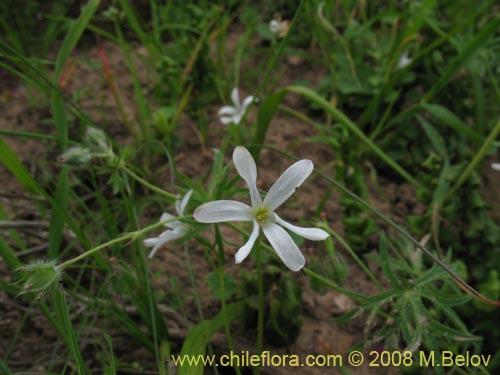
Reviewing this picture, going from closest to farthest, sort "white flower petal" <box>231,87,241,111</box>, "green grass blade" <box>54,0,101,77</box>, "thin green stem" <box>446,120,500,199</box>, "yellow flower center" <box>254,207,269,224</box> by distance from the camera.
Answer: "yellow flower center" <box>254,207,269,224</box> < "green grass blade" <box>54,0,101,77</box> < "thin green stem" <box>446,120,500,199</box> < "white flower petal" <box>231,87,241,111</box>

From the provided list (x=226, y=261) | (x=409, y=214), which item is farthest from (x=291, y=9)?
(x=226, y=261)

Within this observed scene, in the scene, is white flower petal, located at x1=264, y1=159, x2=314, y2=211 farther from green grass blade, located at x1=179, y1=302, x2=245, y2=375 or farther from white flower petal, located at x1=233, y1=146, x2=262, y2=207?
green grass blade, located at x1=179, y1=302, x2=245, y2=375

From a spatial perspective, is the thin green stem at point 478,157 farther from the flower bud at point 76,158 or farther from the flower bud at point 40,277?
the flower bud at point 40,277

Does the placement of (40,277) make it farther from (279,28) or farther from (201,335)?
(279,28)

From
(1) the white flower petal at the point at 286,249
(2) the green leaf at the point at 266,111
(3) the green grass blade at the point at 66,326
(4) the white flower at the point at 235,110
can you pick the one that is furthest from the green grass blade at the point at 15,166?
(4) the white flower at the point at 235,110

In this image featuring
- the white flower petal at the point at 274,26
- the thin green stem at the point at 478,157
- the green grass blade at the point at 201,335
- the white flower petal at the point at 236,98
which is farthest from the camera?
the white flower petal at the point at 274,26

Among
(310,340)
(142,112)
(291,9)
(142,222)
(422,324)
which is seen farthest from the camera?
(291,9)

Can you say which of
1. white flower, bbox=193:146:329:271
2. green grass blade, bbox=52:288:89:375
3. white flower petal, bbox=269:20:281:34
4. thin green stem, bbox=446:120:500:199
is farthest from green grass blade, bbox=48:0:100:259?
thin green stem, bbox=446:120:500:199

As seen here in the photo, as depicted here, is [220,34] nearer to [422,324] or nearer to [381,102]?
[381,102]
